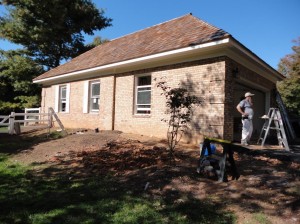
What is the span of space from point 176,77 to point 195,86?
0.99 metres

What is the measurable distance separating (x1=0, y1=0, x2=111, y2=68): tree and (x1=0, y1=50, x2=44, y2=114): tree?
1.34 meters

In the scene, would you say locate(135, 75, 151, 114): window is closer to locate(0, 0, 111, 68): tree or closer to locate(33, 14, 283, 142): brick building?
locate(33, 14, 283, 142): brick building

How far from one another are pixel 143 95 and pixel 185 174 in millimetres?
6431

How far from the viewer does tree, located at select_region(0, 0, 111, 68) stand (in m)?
22.5

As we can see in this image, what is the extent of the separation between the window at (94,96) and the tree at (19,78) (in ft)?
40.2

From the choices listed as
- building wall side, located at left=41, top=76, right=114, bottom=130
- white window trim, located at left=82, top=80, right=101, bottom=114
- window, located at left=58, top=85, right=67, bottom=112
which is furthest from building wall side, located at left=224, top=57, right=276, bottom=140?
window, located at left=58, top=85, right=67, bottom=112

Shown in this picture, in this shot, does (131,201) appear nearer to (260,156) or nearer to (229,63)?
(260,156)

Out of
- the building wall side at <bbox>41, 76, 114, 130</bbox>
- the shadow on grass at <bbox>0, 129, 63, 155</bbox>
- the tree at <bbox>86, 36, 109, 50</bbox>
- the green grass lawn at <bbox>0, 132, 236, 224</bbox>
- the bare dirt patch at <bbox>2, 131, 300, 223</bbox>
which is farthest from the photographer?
the tree at <bbox>86, 36, 109, 50</bbox>

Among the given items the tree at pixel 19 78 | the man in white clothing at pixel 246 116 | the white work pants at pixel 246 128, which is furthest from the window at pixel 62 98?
the white work pants at pixel 246 128

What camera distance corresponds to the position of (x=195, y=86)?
9453 mm

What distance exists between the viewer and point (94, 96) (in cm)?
1422

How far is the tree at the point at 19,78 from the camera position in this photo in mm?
23797

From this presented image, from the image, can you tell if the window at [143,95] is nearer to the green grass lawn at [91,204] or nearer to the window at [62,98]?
the green grass lawn at [91,204]

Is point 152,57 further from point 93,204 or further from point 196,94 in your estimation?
point 93,204
